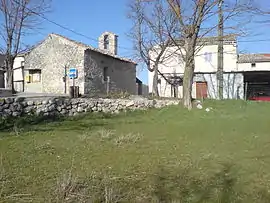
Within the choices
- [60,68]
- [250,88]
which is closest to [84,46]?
[60,68]

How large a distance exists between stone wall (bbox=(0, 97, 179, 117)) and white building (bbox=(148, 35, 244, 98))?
1682 centimetres

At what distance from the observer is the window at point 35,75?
35.4 metres

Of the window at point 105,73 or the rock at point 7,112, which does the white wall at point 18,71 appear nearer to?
the window at point 105,73

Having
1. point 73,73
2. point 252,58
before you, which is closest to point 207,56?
point 252,58

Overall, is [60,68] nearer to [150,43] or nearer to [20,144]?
[150,43]

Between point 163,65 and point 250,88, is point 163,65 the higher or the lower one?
the higher one

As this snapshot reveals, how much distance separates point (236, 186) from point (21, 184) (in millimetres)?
3567

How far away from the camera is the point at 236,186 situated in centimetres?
639

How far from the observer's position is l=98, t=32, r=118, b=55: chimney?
138 feet

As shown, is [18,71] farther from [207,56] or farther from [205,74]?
[207,56]

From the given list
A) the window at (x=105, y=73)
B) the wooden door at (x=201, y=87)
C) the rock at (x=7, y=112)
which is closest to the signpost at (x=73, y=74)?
the window at (x=105, y=73)

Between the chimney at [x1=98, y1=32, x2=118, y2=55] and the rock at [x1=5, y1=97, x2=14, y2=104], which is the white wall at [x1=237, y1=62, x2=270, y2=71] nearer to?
the chimney at [x1=98, y1=32, x2=118, y2=55]

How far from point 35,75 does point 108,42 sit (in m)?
10.3

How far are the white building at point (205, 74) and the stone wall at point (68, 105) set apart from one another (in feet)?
55.2
